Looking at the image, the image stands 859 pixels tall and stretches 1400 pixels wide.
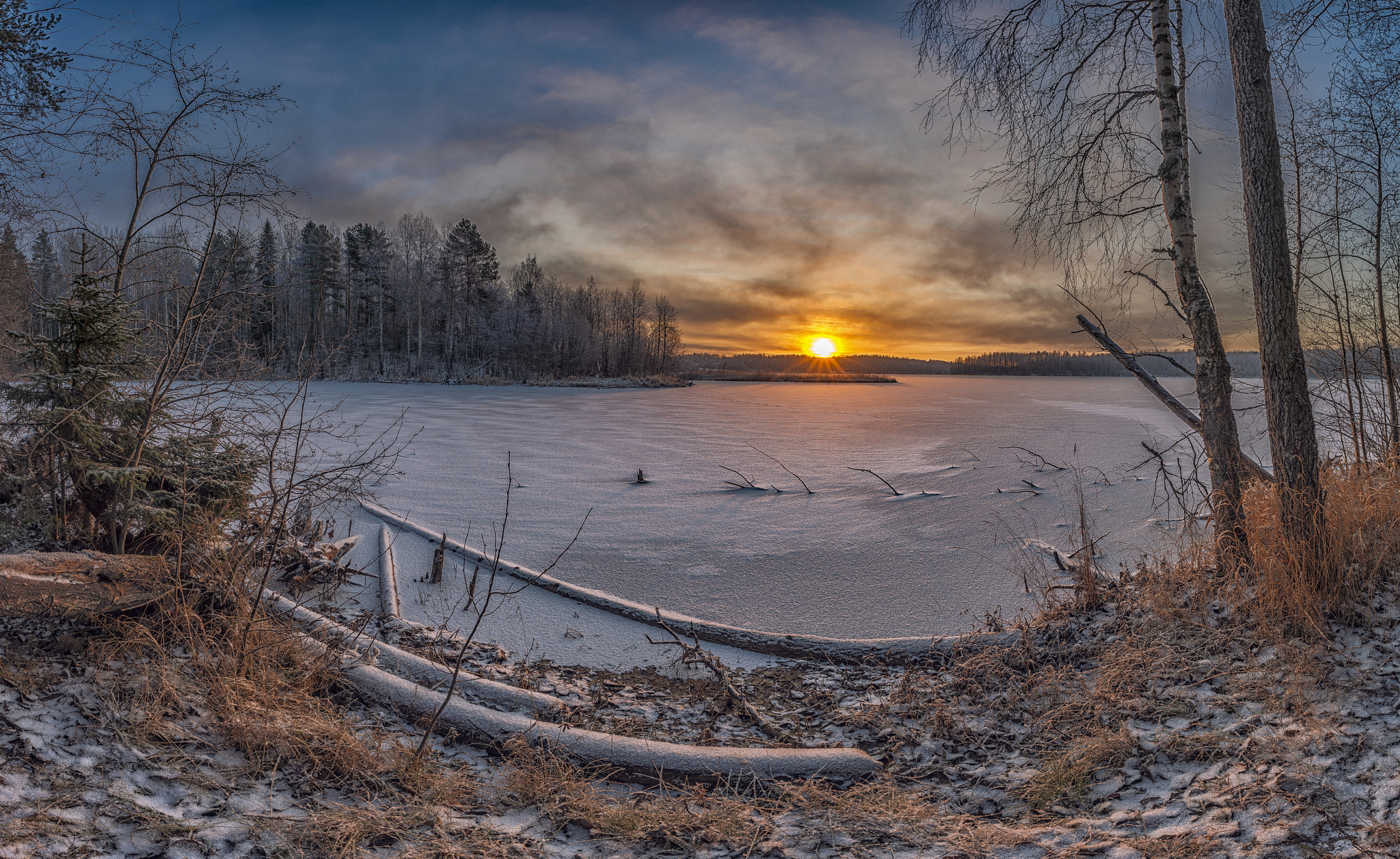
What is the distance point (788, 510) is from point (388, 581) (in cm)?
605

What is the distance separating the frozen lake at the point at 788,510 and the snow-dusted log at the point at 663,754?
222 centimetres

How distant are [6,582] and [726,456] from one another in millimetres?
12780

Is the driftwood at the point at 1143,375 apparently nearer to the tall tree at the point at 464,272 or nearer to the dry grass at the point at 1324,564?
the dry grass at the point at 1324,564

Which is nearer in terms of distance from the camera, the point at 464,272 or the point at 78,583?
the point at 78,583

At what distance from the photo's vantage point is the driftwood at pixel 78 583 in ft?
10.5

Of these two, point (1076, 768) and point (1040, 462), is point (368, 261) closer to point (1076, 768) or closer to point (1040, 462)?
point (1040, 462)

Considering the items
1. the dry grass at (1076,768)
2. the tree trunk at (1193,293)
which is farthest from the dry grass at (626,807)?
the tree trunk at (1193,293)

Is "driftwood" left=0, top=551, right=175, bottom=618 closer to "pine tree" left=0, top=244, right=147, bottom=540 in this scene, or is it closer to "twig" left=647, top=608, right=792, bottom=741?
"pine tree" left=0, top=244, right=147, bottom=540

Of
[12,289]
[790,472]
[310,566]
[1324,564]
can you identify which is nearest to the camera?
[1324,564]

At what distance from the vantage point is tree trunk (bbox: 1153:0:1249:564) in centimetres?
469

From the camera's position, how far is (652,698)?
13.2 ft

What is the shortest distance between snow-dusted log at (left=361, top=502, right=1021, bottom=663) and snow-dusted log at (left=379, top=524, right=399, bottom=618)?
124cm

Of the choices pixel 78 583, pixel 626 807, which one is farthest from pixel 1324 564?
pixel 78 583

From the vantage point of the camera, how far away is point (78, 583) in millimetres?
3363
